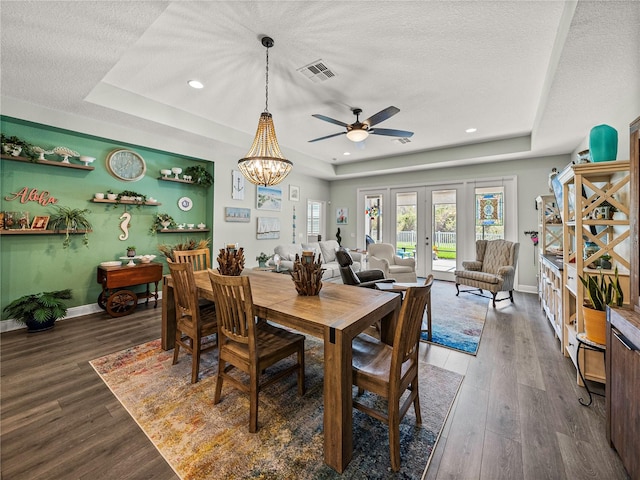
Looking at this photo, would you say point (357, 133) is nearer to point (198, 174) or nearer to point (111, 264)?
point (198, 174)

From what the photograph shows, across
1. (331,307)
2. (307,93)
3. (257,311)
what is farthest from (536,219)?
(257,311)

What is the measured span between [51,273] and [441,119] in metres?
6.08

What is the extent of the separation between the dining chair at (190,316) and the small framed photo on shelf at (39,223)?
2.54 m

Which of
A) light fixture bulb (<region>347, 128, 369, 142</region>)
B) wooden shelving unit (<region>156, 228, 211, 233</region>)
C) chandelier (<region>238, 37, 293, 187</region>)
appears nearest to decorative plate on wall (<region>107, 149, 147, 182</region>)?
wooden shelving unit (<region>156, 228, 211, 233</region>)

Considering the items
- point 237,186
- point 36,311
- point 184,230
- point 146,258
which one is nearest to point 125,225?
point 146,258

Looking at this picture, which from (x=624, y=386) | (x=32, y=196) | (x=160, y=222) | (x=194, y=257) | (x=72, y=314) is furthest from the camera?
(x=160, y=222)

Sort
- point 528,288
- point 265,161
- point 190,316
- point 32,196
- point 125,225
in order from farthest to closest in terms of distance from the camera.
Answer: point 528,288 → point 125,225 → point 32,196 → point 265,161 → point 190,316

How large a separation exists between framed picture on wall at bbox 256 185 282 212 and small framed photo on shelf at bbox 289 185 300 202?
0.38 meters

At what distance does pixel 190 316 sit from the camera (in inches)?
95.0

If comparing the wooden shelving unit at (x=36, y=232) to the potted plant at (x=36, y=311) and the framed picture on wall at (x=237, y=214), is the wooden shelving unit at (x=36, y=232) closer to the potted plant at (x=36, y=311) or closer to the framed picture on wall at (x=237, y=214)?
the potted plant at (x=36, y=311)

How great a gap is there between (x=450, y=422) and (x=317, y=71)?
338 cm

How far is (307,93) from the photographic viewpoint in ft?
11.3

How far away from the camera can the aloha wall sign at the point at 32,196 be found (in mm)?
3327

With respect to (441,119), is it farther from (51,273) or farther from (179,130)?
(51,273)
